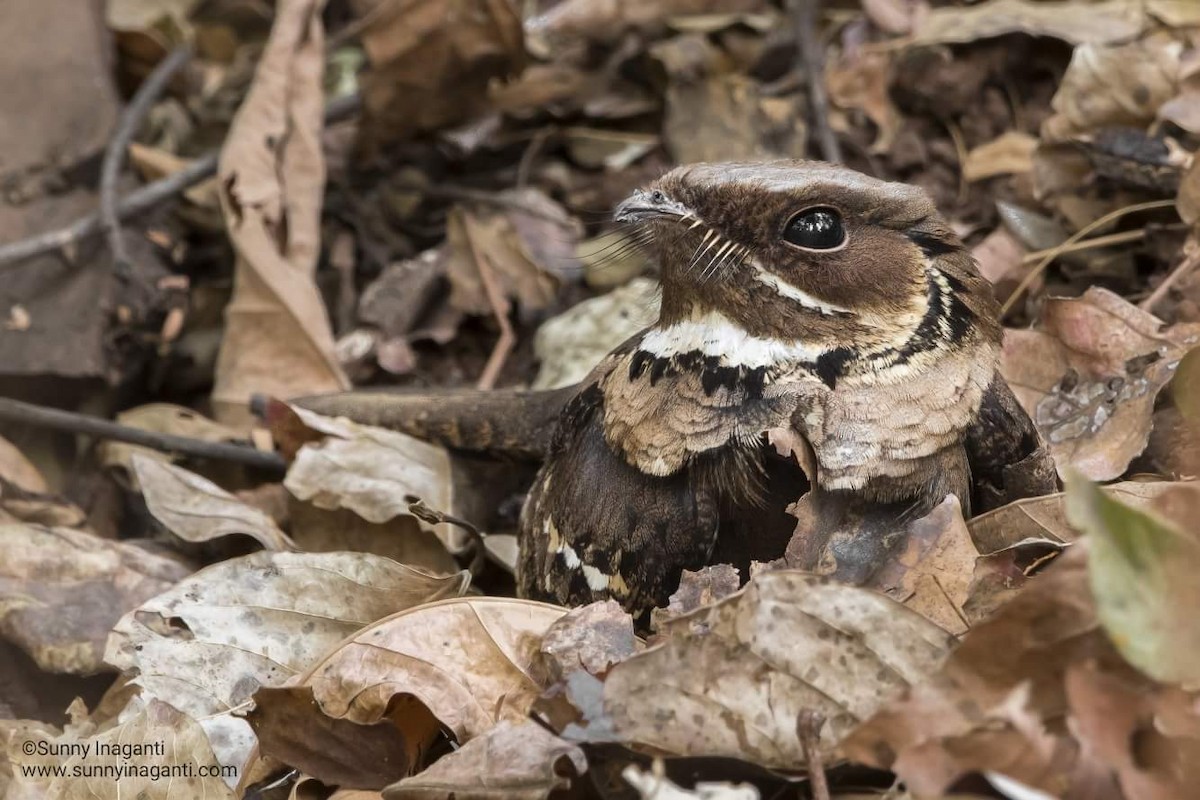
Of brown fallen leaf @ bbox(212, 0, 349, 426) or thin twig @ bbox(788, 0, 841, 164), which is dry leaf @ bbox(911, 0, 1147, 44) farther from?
brown fallen leaf @ bbox(212, 0, 349, 426)

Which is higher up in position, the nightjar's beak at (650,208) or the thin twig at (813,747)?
the nightjar's beak at (650,208)

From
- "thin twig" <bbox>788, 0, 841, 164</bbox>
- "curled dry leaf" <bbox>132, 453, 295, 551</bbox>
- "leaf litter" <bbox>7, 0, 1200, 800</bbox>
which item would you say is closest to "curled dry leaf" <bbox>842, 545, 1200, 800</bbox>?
"leaf litter" <bbox>7, 0, 1200, 800</bbox>

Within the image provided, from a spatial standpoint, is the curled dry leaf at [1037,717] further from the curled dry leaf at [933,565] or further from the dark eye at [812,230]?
the dark eye at [812,230]

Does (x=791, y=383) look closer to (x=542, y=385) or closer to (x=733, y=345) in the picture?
(x=733, y=345)

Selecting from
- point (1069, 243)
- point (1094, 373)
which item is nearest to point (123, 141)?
point (1069, 243)

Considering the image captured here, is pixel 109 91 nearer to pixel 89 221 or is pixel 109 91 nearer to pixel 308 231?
pixel 89 221

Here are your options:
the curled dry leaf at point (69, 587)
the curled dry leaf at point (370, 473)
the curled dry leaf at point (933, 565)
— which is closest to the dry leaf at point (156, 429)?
the curled dry leaf at point (69, 587)
